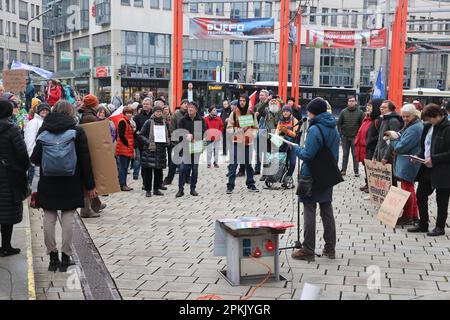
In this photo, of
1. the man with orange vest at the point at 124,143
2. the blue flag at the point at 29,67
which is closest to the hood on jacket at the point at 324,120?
the man with orange vest at the point at 124,143

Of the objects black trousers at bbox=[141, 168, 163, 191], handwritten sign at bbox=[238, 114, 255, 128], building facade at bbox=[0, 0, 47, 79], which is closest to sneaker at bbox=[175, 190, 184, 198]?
black trousers at bbox=[141, 168, 163, 191]

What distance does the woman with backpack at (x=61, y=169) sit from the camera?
567cm

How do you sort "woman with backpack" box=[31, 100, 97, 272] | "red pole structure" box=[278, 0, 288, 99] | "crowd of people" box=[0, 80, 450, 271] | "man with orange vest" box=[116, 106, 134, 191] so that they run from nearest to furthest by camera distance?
1. "woman with backpack" box=[31, 100, 97, 272]
2. "crowd of people" box=[0, 80, 450, 271]
3. "man with orange vest" box=[116, 106, 134, 191]
4. "red pole structure" box=[278, 0, 288, 99]

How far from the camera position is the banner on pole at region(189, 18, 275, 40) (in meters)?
15.2

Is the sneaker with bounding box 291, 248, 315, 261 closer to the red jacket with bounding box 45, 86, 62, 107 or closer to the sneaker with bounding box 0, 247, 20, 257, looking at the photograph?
the sneaker with bounding box 0, 247, 20, 257

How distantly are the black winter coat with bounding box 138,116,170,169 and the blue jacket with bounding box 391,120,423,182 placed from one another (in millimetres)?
4476

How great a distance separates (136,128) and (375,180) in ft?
17.1

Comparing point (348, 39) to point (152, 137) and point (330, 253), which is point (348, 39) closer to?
point (152, 137)

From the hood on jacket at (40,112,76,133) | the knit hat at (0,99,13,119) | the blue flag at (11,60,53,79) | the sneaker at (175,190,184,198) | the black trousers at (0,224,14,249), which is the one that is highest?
the blue flag at (11,60,53,79)

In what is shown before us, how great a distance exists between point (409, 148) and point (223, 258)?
3.39 metres

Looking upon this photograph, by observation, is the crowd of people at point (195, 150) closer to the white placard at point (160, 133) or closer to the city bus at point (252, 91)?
the white placard at point (160, 133)

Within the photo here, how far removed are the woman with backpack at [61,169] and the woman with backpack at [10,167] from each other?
0.98 feet
